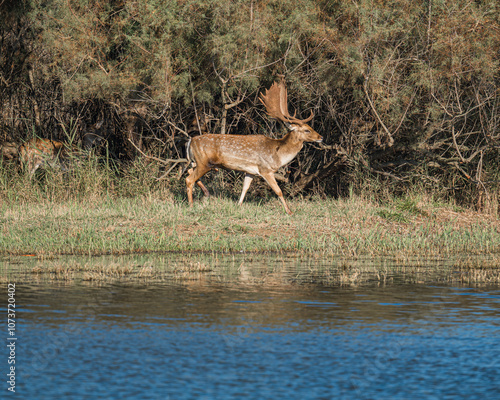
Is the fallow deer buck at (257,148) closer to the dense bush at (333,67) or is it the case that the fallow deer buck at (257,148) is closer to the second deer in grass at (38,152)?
the dense bush at (333,67)

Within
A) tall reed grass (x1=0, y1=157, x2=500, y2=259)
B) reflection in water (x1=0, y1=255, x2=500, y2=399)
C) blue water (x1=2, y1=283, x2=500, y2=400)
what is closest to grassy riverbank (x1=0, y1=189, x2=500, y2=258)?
tall reed grass (x1=0, y1=157, x2=500, y2=259)

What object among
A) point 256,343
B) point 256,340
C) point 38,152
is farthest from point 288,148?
point 256,343

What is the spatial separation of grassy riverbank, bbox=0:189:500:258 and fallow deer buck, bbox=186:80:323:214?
2.57 feet

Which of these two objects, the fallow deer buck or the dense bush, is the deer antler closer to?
the fallow deer buck

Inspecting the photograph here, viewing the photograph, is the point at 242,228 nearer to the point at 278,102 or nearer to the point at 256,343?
the point at 278,102

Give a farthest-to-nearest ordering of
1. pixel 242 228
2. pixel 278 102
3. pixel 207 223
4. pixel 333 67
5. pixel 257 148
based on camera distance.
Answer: pixel 333 67 → pixel 278 102 → pixel 257 148 → pixel 207 223 → pixel 242 228

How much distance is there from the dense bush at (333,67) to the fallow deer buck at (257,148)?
40.3 inches

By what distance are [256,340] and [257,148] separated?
10798 mm

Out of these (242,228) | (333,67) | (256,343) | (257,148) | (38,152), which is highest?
(333,67)

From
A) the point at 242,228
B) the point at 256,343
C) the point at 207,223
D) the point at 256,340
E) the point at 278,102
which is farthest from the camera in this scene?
the point at 278,102

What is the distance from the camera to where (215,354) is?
19.2 feet

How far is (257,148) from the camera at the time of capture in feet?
55.3

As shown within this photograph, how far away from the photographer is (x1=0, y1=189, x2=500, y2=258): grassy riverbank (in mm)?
12547

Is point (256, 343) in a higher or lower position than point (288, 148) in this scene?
lower
